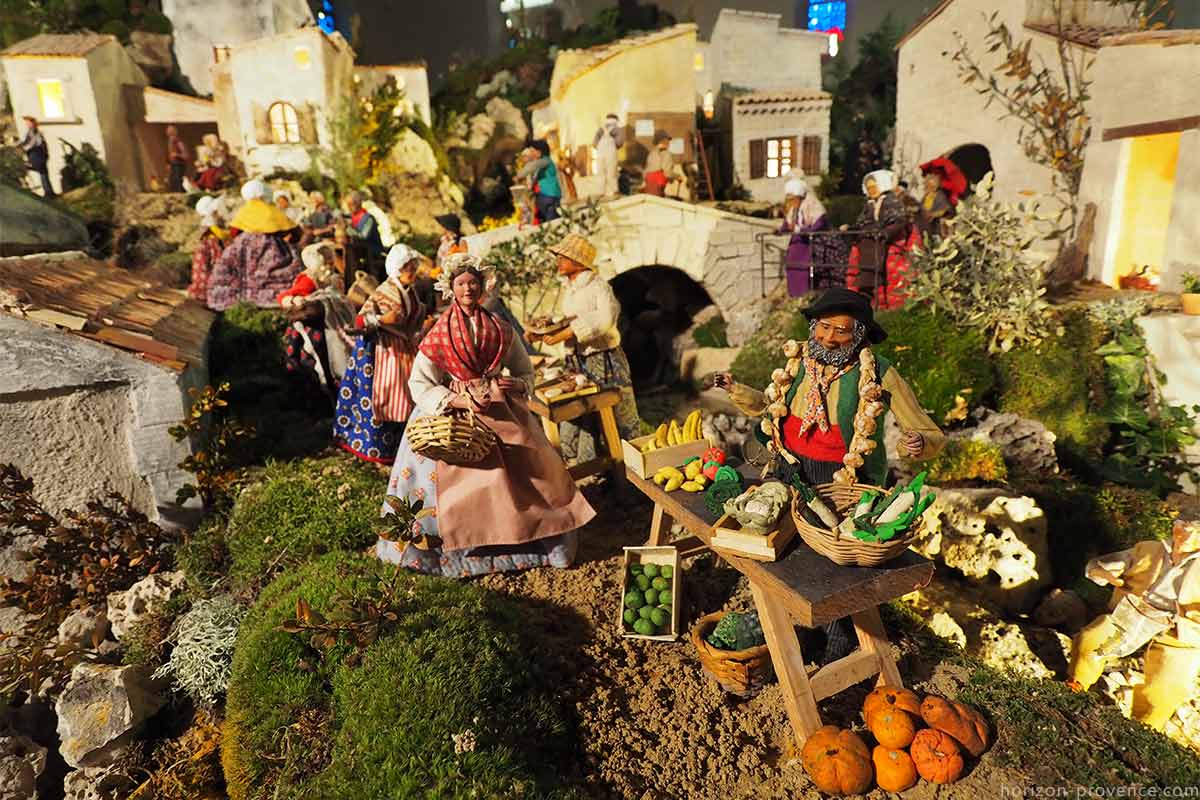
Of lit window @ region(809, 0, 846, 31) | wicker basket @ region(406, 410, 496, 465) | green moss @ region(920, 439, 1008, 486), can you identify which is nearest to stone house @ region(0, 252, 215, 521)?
wicker basket @ region(406, 410, 496, 465)

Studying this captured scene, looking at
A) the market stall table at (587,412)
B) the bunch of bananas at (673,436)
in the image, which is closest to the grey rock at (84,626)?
the market stall table at (587,412)

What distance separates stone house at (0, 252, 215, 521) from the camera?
15.8 feet

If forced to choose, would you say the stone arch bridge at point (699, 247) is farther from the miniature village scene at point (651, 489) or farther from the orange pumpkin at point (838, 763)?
the orange pumpkin at point (838, 763)

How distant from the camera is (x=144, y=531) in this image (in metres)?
5.24

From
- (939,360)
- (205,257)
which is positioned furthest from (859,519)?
(205,257)

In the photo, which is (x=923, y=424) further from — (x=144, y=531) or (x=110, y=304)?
(x=110, y=304)

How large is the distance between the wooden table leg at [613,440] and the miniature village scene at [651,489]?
10 cm

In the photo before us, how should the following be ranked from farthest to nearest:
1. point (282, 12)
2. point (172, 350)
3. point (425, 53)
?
point (425, 53)
point (282, 12)
point (172, 350)

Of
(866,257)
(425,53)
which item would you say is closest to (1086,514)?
(866,257)

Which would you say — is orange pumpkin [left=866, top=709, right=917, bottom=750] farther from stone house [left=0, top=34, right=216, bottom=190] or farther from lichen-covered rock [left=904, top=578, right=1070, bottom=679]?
stone house [left=0, top=34, right=216, bottom=190]

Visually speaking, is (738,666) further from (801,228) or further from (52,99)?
(52,99)

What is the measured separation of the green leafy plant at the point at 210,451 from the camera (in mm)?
5285

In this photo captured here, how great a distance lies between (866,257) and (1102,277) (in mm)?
3531

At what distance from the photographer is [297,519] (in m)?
5.25
